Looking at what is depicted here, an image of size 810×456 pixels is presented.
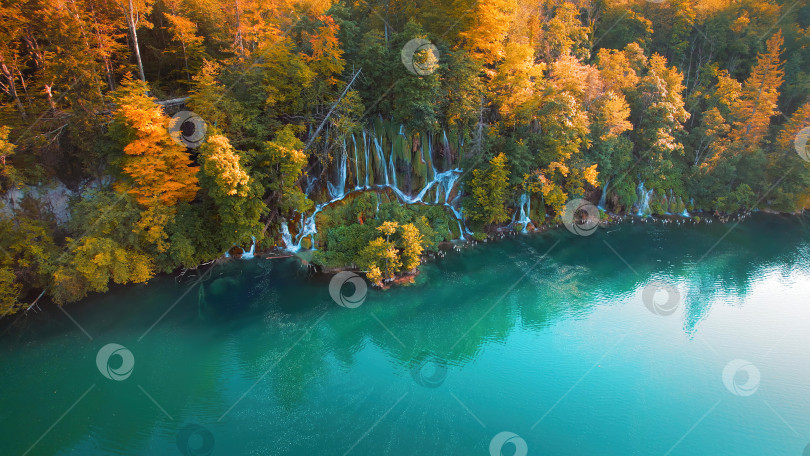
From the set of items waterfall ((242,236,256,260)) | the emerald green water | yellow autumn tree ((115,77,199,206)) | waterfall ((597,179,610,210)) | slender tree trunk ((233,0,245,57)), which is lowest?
the emerald green water

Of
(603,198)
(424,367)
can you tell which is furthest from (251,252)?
(603,198)

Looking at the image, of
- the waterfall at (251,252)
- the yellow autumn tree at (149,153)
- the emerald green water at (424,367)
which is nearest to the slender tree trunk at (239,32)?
the yellow autumn tree at (149,153)

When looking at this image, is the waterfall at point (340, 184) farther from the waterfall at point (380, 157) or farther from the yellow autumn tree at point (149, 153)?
the yellow autumn tree at point (149, 153)

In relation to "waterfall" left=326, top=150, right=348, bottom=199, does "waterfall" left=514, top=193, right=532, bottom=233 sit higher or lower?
lower

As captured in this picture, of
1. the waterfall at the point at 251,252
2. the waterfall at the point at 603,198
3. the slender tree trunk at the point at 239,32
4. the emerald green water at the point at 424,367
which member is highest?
the slender tree trunk at the point at 239,32

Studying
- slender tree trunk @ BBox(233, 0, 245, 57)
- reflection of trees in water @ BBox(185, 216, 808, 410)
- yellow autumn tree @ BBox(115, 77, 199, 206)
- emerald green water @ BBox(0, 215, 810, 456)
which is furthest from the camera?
slender tree trunk @ BBox(233, 0, 245, 57)

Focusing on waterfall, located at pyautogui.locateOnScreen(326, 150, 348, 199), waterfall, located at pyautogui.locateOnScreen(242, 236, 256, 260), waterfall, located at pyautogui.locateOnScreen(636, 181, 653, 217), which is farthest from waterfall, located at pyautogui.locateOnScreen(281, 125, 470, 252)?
waterfall, located at pyautogui.locateOnScreen(636, 181, 653, 217)

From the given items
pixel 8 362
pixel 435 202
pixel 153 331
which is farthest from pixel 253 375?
pixel 435 202

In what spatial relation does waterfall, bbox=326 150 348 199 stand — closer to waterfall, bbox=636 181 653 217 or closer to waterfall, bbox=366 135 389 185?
waterfall, bbox=366 135 389 185
